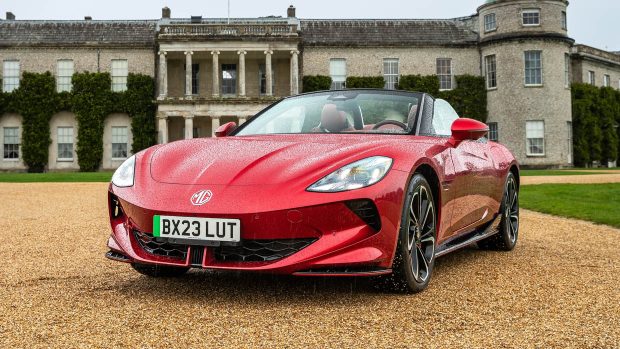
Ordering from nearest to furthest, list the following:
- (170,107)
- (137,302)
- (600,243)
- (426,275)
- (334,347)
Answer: (334,347)
(137,302)
(426,275)
(600,243)
(170,107)

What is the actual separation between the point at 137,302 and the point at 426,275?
169cm

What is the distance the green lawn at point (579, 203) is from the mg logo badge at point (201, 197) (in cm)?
626

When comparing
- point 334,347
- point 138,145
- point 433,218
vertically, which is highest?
point 138,145

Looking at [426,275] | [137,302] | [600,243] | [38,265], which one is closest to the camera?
[137,302]

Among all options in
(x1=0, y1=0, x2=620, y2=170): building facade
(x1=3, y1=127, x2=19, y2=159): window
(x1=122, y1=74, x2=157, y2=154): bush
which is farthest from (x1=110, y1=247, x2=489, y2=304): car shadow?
(x1=3, y1=127, x2=19, y2=159): window

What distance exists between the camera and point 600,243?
243 inches

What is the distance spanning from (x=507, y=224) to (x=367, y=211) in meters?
2.86

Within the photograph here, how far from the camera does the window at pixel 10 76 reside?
37906 mm

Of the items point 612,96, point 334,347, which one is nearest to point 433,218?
point 334,347

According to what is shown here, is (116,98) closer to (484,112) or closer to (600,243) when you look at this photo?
(484,112)

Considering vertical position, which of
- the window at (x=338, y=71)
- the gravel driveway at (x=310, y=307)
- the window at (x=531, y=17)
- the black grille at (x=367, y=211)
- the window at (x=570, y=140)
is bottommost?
the gravel driveway at (x=310, y=307)

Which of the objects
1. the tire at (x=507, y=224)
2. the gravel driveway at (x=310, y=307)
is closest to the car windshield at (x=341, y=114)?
the gravel driveway at (x=310, y=307)

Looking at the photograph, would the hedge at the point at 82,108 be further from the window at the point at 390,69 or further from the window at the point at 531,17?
the window at the point at 531,17

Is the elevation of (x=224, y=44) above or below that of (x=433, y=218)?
above
